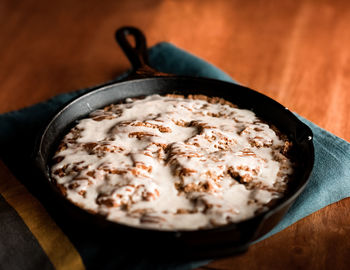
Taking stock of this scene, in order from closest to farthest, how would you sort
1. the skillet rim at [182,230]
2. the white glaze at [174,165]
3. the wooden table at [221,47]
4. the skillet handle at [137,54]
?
the skillet rim at [182,230] < the white glaze at [174,165] < the skillet handle at [137,54] < the wooden table at [221,47]

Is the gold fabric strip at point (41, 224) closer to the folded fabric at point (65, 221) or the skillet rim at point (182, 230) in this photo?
the folded fabric at point (65, 221)

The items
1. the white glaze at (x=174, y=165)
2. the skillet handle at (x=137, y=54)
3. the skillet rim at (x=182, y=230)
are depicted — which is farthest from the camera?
the skillet handle at (x=137, y=54)

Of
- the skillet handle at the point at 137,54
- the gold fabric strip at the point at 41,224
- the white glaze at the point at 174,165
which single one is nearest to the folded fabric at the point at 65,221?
the gold fabric strip at the point at 41,224

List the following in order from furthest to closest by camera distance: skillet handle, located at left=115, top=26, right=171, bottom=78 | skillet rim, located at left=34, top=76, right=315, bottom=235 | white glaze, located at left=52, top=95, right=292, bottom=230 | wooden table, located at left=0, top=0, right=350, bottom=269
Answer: wooden table, located at left=0, top=0, right=350, bottom=269 < skillet handle, located at left=115, top=26, right=171, bottom=78 < white glaze, located at left=52, top=95, right=292, bottom=230 < skillet rim, located at left=34, top=76, right=315, bottom=235

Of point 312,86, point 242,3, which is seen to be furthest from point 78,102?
point 242,3

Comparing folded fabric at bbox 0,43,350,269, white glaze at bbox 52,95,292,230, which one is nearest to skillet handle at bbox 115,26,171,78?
white glaze at bbox 52,95,292,230

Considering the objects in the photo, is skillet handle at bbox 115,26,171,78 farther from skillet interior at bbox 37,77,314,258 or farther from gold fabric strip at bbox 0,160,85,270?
gold fabric strip at bbox 0,160,85,270

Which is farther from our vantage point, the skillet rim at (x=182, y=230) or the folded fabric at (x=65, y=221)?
the folded fabric at (x=65, y=221)
